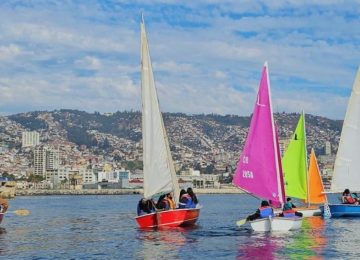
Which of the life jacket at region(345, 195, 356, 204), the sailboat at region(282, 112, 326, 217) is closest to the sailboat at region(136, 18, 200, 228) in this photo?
the life jacket at region(345, 195, 356, 204)

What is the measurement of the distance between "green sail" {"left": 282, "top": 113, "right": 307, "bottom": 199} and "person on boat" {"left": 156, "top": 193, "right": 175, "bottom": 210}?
15.8m

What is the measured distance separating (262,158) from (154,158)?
22.1 feet

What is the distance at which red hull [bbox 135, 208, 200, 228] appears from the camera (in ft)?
136

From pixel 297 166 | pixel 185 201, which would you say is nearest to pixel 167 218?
pixel 185 201

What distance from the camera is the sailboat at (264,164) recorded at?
1511 inches

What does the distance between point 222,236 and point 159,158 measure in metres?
6.17

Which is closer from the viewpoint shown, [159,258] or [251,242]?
[159,258]

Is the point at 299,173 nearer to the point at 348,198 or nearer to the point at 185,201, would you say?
the point at 348,198

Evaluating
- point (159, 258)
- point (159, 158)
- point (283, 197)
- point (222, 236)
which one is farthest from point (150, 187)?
point (159, 258)

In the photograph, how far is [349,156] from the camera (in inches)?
2005

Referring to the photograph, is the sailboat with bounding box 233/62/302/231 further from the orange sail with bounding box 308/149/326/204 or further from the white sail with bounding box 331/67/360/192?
the orange sail with bounding box 308/149/326/204

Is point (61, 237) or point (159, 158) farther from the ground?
point (159, 158)

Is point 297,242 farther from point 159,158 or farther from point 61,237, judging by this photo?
point 61,237

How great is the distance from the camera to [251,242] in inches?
1391
